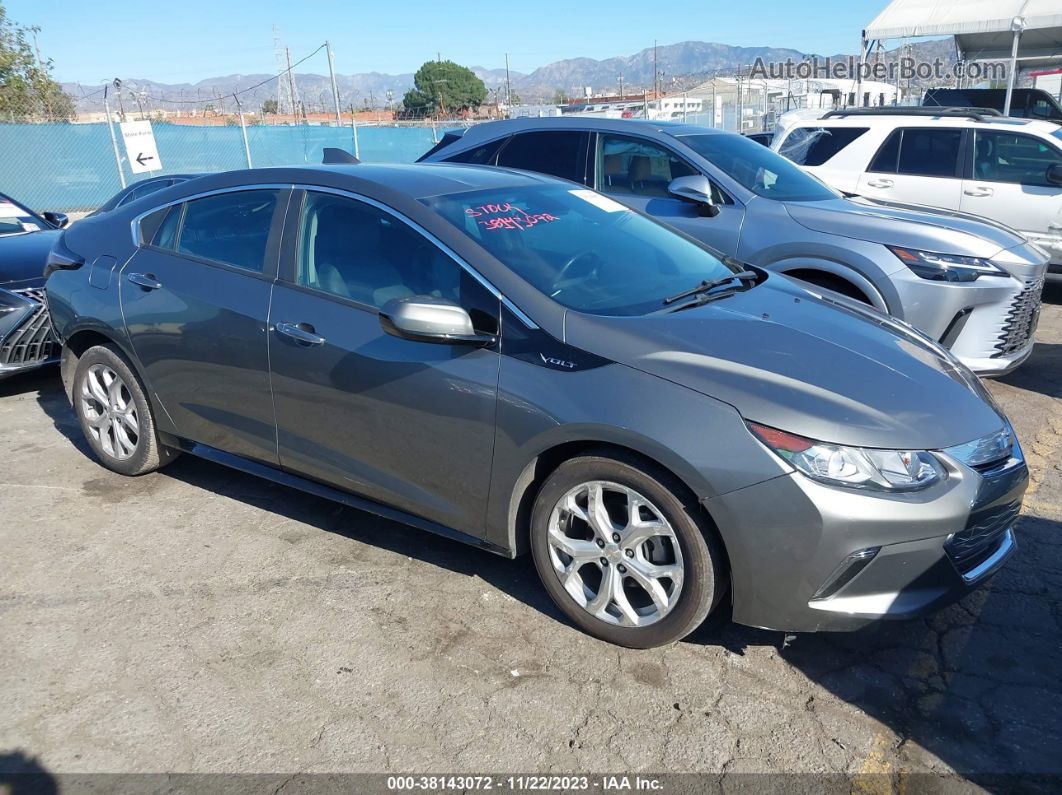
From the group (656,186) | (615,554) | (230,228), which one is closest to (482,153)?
(656,186)

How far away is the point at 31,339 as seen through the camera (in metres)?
5.95

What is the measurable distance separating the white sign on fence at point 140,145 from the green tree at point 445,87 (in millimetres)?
68759

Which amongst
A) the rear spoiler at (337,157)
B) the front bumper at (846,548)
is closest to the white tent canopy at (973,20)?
the rear spoiler at (337,157)

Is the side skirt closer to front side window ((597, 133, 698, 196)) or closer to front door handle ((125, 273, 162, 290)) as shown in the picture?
→ front door handle ((125, 273, 162, 290))

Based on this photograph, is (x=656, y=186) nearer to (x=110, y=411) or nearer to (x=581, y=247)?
(x=581, y=247)

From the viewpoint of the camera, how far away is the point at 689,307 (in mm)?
3404

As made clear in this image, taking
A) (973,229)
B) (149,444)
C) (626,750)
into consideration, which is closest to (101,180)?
(149,444)

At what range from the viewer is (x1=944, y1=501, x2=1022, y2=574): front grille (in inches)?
110

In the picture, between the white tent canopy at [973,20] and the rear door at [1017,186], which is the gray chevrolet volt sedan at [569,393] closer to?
the rear door at [1017,186]

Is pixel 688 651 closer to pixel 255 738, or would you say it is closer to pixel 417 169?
pixel 255 738

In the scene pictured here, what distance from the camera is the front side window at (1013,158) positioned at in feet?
27.3

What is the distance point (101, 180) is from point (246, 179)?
770 inches

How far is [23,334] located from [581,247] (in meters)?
4.36

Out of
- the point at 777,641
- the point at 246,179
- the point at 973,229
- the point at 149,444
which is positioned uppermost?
the point at 246,179
